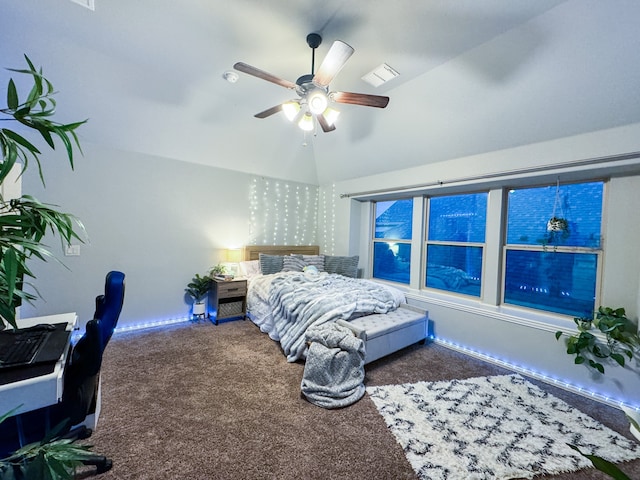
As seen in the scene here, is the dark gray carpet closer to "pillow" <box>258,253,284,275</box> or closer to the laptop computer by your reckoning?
the laptop computer

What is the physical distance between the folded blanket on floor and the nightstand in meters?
1.88

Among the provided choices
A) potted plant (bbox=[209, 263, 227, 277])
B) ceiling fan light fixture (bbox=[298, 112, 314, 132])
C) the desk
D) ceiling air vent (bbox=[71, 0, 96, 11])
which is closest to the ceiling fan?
ceiling fan light fixture (bbox=[298, 112, 314, 132])

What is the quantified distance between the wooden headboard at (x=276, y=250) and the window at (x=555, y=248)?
3091 mm

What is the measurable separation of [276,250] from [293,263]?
0.54 m

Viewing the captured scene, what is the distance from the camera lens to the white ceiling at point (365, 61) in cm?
195

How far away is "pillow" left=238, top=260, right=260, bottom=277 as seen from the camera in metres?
4.36

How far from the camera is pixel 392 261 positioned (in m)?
4.57

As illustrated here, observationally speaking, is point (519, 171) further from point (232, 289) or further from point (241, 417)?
point (232, 289)

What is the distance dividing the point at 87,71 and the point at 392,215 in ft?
13.5

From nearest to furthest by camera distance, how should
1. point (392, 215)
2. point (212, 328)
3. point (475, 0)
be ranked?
point (475, 0)
point (212, 328)
point (392, 215)

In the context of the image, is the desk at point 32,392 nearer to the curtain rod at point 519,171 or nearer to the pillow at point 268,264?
the pillow at point 268,264

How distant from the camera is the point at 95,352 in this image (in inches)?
54.8

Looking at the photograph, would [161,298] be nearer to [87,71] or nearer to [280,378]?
[280,378]

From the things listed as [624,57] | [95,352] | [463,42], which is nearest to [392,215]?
[463,42]
